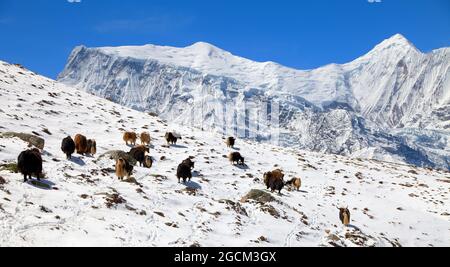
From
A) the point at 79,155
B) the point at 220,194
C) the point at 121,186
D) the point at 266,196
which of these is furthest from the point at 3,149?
the point at 266,196

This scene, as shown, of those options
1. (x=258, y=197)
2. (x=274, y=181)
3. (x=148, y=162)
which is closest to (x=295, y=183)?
(x=274, y=181)

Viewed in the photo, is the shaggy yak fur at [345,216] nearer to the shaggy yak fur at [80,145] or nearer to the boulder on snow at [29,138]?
the shaggy yak fur at [80,145]

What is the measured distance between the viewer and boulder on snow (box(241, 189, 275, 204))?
1289 inches

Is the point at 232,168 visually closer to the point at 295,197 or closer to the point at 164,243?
the point at 295,197

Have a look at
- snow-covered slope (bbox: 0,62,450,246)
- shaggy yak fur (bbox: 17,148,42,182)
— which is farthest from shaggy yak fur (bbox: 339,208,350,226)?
shaggy yak fur (bbox: 17,148,42,182)

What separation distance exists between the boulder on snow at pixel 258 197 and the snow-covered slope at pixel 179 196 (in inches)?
20.1

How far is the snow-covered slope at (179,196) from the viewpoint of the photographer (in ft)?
71.0

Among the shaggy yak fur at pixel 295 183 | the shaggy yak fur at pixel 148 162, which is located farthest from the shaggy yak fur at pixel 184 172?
the shaggy yak fur at pixel 295 183

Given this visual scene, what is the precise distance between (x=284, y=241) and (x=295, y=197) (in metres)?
12.4

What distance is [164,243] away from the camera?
21344 mm

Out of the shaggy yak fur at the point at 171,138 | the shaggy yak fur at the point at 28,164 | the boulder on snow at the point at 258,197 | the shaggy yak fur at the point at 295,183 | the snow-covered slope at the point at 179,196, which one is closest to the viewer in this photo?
the snow-covered slope at the point at 179,196

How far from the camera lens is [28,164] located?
25.1 metres

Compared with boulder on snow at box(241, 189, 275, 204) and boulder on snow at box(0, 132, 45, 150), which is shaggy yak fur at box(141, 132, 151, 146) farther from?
boulder on snow at box(241, 189, 275, 204)
